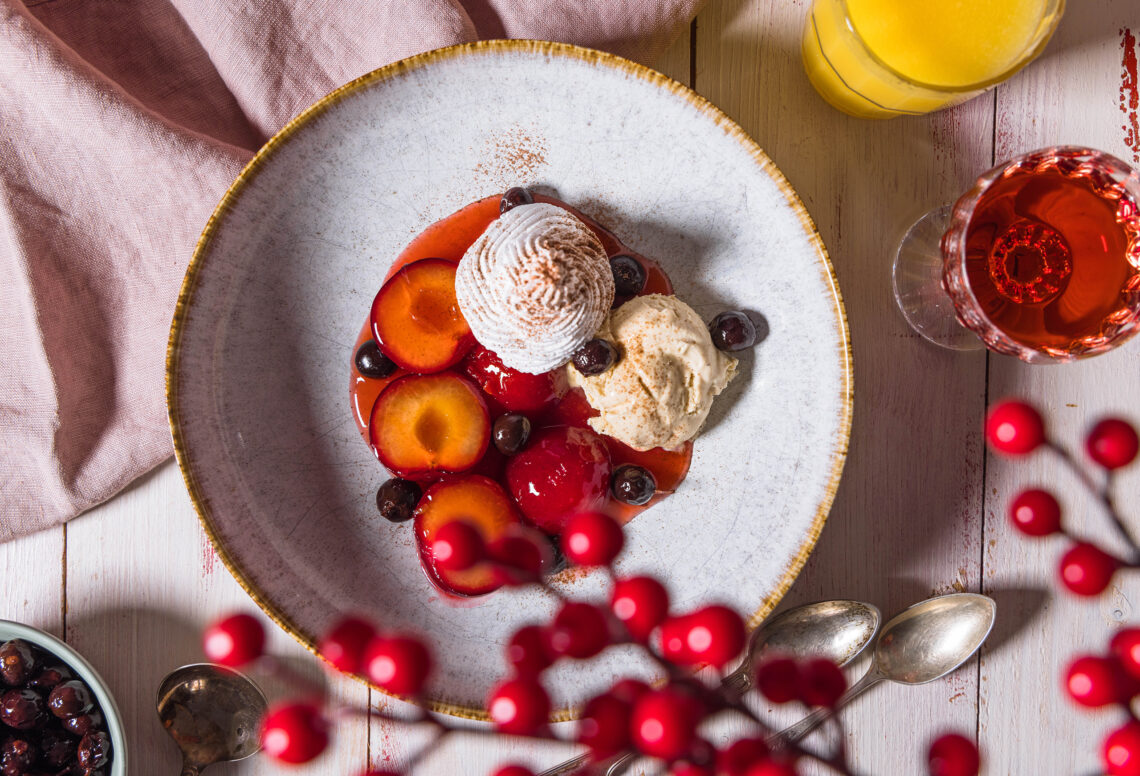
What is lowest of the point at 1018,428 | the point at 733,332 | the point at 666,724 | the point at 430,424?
the point at 430,424

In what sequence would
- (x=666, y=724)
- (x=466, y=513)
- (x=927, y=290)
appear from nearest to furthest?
1. (x=666, y=724)
2. (x=466, y=513)
3. (x=927, y=290)

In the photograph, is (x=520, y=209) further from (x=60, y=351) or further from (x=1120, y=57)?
(x=1120, y=57)

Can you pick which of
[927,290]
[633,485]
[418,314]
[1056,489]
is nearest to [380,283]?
[418,314]

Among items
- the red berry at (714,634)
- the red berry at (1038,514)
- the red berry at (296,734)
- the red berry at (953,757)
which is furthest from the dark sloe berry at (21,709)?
the red berry at (1038,514)

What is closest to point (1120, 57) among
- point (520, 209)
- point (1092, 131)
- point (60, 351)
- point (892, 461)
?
point (1092, 131)

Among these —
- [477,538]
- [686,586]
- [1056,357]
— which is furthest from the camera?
[686,586]

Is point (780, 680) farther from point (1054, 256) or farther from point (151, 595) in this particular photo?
point (151, 595)
